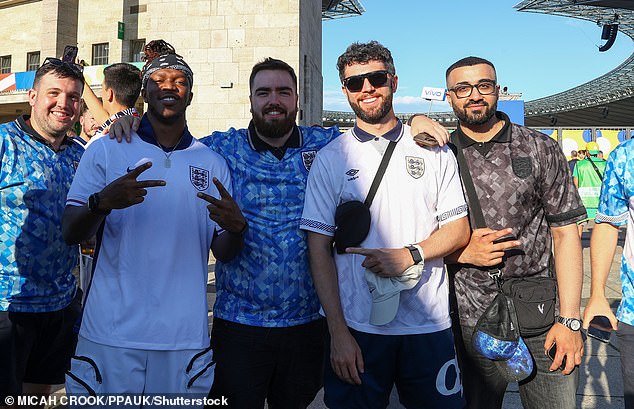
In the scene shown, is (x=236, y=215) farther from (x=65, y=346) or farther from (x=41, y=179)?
(x=65, y=346)

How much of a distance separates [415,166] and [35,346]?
8.56ft

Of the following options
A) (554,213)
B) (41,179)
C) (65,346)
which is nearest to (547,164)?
(554,213)

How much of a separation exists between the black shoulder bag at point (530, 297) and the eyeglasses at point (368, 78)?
0.90 m

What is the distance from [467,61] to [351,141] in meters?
0.91

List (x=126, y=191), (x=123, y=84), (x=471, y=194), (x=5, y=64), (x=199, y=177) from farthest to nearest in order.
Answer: (x=5, y=64)
(x=123, y=84)
(x=471, y=194)
(x=199, y=177)
(x=126, y=191)

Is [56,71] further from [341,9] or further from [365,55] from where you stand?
[341,9]

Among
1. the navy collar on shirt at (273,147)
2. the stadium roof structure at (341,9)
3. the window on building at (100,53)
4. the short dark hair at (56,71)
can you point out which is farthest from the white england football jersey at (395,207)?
the stadium roof structure at (341,9)

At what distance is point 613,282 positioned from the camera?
7609mm

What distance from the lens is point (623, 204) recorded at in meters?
2.60

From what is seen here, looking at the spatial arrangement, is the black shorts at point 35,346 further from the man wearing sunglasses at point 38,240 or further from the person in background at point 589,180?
the person in background at point 589,180

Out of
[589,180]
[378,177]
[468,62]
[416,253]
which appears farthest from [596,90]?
[416,253]

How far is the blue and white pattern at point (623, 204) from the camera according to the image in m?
2.49

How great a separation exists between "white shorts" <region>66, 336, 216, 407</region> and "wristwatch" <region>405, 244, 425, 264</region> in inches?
46.2

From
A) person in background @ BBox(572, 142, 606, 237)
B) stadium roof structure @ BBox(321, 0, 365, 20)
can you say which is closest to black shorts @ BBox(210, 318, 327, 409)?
person in background @ BBox(572, 142, 606, 237)
